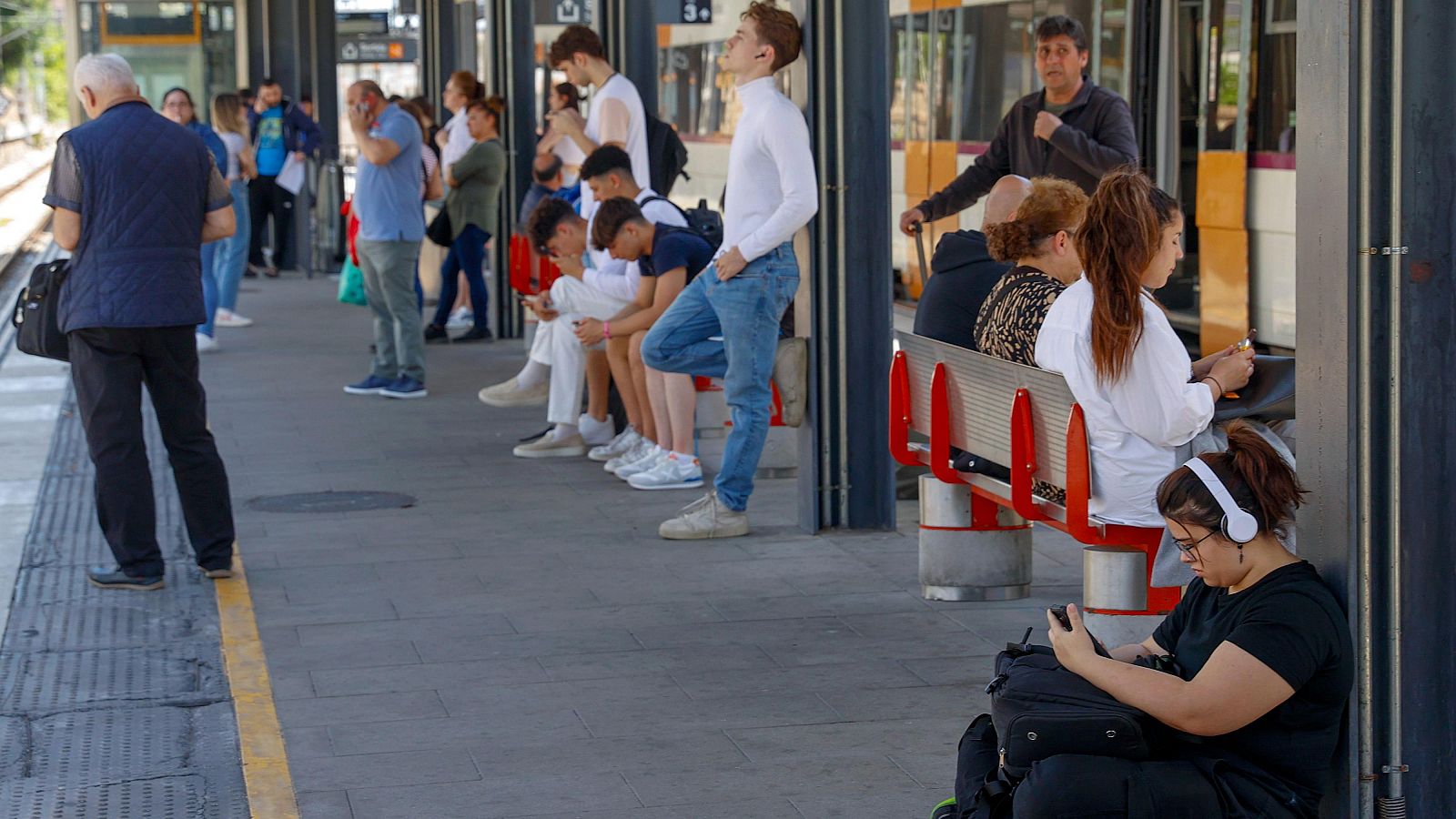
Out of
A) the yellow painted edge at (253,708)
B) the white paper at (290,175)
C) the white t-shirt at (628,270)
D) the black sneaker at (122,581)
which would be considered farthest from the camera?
the white paper at (290,175)

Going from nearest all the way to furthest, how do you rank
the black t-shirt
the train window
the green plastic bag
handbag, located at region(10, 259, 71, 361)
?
A: the black t-shirt, handbag, located at region(10, 259, 71, 361), the train window, the green plastic bag

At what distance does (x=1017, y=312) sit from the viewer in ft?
17.9

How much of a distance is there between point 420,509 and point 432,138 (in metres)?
8.35

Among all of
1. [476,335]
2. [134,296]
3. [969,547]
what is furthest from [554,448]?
[476,335]

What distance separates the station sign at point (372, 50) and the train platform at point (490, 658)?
50.7ft

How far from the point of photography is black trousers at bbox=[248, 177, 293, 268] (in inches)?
768

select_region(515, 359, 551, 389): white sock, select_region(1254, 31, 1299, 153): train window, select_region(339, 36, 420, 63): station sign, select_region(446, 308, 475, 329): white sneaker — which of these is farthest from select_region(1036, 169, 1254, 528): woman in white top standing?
select_region(339, 36, 420, 63): station sign

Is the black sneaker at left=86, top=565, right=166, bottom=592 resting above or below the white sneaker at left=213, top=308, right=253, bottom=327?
below

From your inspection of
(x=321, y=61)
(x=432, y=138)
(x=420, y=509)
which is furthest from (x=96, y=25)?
(x=420, y=509)

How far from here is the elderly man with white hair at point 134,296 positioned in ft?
20.9

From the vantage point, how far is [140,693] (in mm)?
5449

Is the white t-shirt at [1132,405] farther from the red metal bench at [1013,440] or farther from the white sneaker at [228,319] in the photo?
the white sneaker at [228,319]

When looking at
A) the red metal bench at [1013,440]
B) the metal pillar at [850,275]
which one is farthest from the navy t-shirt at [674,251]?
the red metal bench at [1013,440]

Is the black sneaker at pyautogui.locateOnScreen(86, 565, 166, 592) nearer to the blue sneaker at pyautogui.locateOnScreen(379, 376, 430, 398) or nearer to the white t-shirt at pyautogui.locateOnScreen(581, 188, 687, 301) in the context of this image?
the white t-shirt at pyautogui.locateOnScreen(581, 188, 687, 301)
